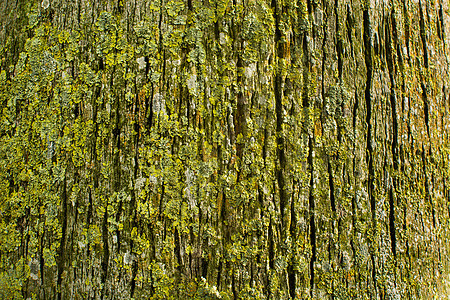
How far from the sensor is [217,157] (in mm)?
1203

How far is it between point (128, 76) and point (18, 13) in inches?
27.5

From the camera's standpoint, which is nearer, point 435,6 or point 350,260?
point 350,260

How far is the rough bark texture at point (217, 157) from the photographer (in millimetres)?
1190

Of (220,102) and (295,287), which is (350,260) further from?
(220,102)

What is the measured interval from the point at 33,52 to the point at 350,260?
1.64 meters

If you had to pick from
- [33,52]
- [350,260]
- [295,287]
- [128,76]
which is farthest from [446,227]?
[33,52]


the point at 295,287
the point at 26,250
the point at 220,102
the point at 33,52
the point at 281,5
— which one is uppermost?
the point at 281,5

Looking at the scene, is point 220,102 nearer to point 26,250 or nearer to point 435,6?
point 26,250

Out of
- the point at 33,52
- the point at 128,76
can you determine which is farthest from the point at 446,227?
the point at 33,52

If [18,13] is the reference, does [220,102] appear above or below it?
below

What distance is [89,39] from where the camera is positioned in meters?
1.28

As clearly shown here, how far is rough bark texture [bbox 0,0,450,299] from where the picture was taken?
119 cm

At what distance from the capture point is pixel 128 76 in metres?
1.24

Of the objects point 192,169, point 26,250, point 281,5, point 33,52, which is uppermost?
point 281,5
